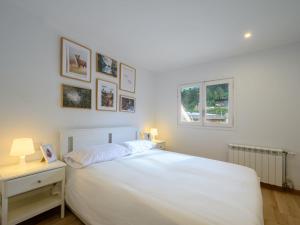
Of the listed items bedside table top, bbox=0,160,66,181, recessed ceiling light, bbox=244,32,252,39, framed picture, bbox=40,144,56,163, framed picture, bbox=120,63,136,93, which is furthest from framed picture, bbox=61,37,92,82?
recessed ceiling light, bbox=244,32,252,39

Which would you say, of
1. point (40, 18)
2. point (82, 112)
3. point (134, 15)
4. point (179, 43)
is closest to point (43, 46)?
point (40, 18)

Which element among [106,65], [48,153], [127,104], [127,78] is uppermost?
[106,65]

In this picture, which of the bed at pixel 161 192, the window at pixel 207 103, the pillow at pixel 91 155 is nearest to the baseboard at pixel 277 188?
the window at pixel 207 103

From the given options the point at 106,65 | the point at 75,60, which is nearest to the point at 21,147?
the point at 75,60

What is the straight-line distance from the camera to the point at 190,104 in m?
3.67

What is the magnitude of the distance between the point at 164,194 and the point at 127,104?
2294 mm

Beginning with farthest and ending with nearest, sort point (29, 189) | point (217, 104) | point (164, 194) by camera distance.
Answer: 1. point (217, 104)
2. point (29, 189)
3. point (164, 194)

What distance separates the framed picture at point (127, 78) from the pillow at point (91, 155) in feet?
4.48

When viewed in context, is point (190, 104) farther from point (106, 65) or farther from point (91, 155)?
point (91, 155)

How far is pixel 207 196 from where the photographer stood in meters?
1.24

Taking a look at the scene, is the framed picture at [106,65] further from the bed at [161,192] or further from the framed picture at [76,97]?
the bed at [161,192]

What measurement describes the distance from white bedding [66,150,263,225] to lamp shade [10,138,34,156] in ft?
1.77

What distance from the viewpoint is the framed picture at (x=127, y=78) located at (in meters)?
3.18

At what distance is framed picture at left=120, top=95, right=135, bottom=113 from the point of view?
10.5ft
